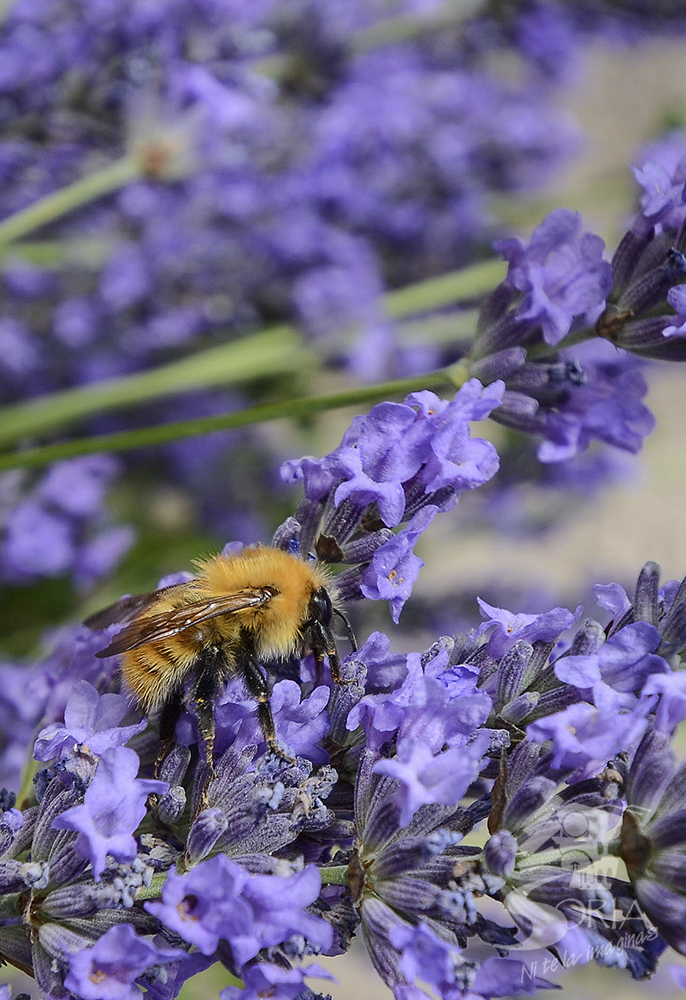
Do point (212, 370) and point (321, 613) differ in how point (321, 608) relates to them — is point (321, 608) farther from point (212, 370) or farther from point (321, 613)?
point (212, 370)

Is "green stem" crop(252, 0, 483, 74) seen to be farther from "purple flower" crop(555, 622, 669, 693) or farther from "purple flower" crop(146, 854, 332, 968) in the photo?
"purple flower" crop(146, 854, 332, 968)

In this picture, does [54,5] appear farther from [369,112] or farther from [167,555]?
[167,555]

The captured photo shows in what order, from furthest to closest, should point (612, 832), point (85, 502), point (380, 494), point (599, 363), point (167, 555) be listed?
point (167, 555) < point (85, 502) < point (599, 363) < point (380, 494) < point (612, 832)

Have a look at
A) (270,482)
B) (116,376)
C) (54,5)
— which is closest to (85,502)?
(116,376)

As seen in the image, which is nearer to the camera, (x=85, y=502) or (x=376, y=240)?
(x=85, y=502)

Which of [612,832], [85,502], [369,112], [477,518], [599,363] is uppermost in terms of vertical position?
[369,112]

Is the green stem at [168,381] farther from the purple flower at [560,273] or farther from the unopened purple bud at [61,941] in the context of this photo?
the unopened purple bud at [61,941]

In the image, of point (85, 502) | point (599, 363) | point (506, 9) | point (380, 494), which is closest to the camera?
point (380, 494)

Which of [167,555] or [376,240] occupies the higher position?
[376,240]
